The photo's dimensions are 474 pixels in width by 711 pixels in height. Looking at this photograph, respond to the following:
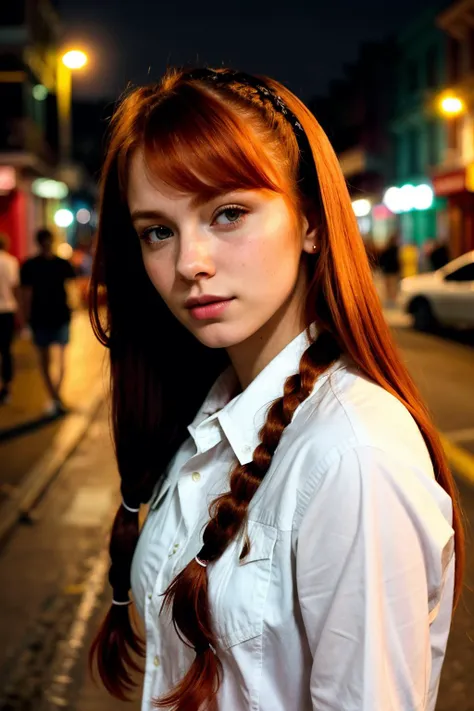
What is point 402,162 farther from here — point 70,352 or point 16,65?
point 70,352

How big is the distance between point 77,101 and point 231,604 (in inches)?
2700

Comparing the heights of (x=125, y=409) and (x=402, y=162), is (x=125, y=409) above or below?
below

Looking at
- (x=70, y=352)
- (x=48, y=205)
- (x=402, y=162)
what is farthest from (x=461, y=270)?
(x=402, y=162)

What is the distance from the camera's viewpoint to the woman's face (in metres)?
1.43

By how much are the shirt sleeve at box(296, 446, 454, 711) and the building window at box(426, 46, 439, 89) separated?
37.6 metres

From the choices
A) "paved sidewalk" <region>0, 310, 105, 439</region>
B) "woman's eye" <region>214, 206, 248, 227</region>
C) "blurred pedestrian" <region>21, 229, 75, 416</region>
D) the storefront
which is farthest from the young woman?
the storefront

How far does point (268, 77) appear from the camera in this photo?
158cm

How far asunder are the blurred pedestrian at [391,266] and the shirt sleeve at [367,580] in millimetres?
20948

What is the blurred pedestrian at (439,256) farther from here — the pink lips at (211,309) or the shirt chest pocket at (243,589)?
the shirt chest pocket at (243,589)

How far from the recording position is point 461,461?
6602 millimetres

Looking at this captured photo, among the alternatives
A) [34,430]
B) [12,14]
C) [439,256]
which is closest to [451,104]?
[439,256]

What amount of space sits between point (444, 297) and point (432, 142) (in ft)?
77.2

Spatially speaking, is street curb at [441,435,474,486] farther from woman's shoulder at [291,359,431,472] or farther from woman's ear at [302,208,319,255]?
woman's shoulder at [291,359,431,472]

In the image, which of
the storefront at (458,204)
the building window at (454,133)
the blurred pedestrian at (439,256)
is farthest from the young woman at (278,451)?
the building window at (454,133)
